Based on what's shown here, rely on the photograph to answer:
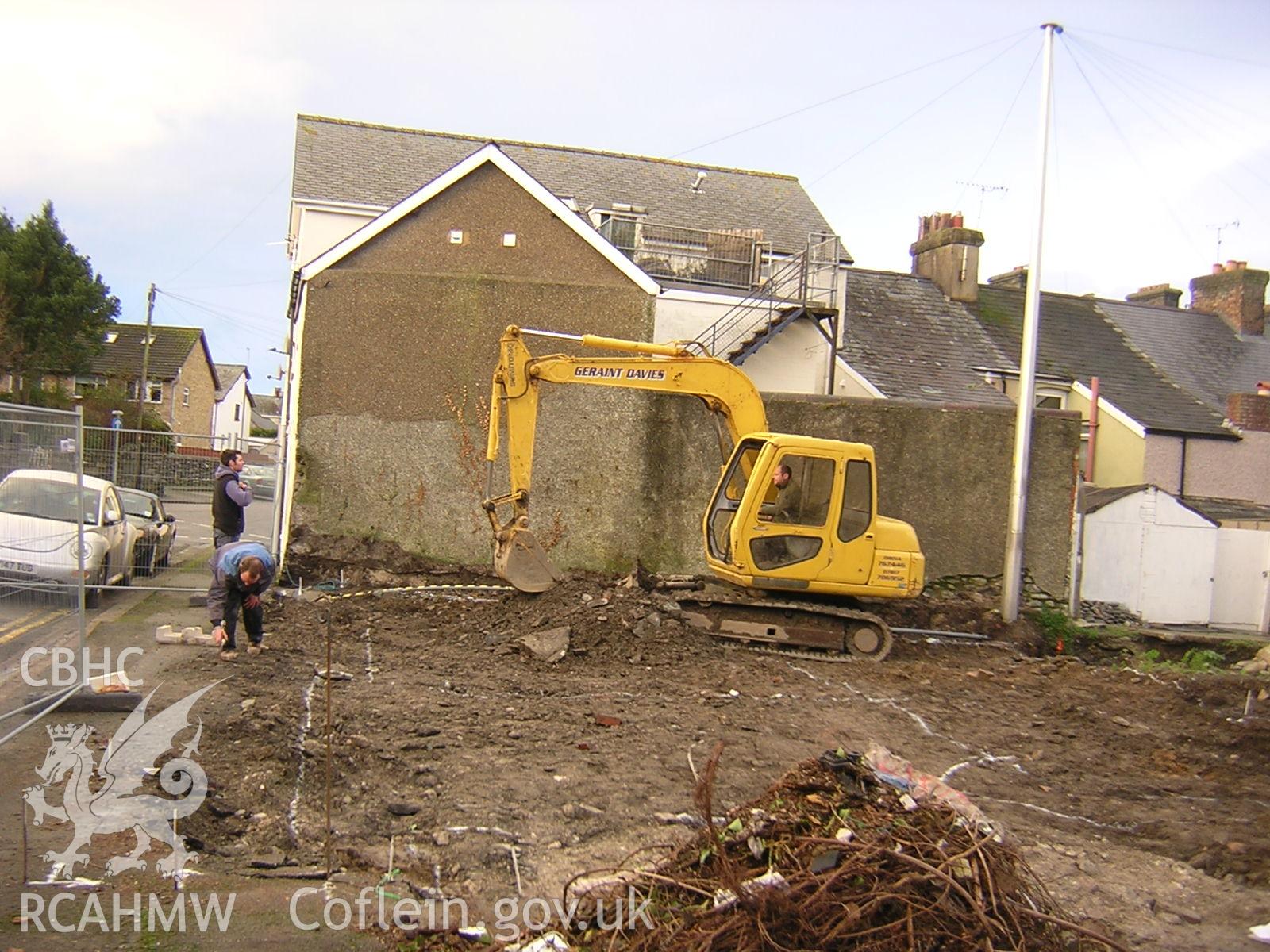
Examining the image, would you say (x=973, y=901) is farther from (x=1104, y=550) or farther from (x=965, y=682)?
(x=1104, y=550)

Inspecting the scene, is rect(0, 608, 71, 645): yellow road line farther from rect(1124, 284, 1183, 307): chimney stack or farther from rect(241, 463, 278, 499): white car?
rect(1124, 284, 1183, 307): chimney stack

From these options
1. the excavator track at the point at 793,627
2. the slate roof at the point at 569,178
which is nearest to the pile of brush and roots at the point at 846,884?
the excavator track at the point at 793,627

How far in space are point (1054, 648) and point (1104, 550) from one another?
9.28 ft

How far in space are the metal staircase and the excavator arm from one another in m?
5.43

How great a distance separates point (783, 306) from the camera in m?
19.7

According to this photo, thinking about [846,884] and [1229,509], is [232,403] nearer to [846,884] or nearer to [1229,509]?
[1229,509]

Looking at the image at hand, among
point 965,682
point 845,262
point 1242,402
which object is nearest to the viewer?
point 965,682

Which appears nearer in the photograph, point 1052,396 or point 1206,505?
point 1206,505

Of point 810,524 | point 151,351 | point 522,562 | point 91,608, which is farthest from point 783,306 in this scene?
point 151,351

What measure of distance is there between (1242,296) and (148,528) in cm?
2866

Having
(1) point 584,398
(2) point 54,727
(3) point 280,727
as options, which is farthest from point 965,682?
(2) point 54,727

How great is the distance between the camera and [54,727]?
7.48 m

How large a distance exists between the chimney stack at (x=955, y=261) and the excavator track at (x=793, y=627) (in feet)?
52.4
